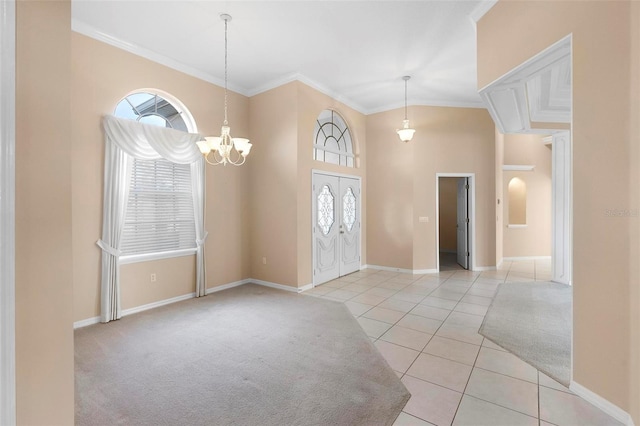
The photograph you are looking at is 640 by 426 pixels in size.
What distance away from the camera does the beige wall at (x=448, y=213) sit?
9.42 meters

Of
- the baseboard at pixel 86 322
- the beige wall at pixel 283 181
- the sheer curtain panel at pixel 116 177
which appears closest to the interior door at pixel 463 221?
the beige wall at pixel 283 181

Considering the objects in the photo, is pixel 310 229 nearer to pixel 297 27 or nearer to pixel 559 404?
pixel 297 27

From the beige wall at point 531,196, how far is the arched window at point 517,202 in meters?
0.07

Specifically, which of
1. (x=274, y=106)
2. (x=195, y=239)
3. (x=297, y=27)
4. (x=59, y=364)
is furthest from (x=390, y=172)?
(x=59, y=364)

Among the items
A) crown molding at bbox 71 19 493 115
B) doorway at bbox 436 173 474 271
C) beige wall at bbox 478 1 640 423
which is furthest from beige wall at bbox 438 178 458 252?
beige wall at bbox 478 1 640 423

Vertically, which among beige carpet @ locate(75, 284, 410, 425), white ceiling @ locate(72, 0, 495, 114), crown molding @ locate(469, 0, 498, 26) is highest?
white ceiling @ locate(72, 0, 495, 114)

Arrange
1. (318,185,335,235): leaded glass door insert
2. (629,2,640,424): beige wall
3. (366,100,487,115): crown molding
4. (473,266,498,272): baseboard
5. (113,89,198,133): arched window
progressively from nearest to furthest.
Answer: (629,2,640,424): beige wall → (113,89,198,133): arched window → (318,185,335,235): leaded glass door insert → (366,100,487,115): crown molding → (473,266,498,272): baseboard

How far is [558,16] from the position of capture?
239cm

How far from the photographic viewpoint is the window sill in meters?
4.05

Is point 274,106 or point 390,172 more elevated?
point 274,106

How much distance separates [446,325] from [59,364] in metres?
3.62

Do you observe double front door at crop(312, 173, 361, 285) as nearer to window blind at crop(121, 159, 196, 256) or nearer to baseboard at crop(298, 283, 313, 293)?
baseboard at crop(298, 283, 313, 293)

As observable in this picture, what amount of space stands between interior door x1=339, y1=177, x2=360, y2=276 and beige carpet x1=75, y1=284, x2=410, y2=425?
2319 millimetres

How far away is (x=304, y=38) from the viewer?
3969 millimetres
